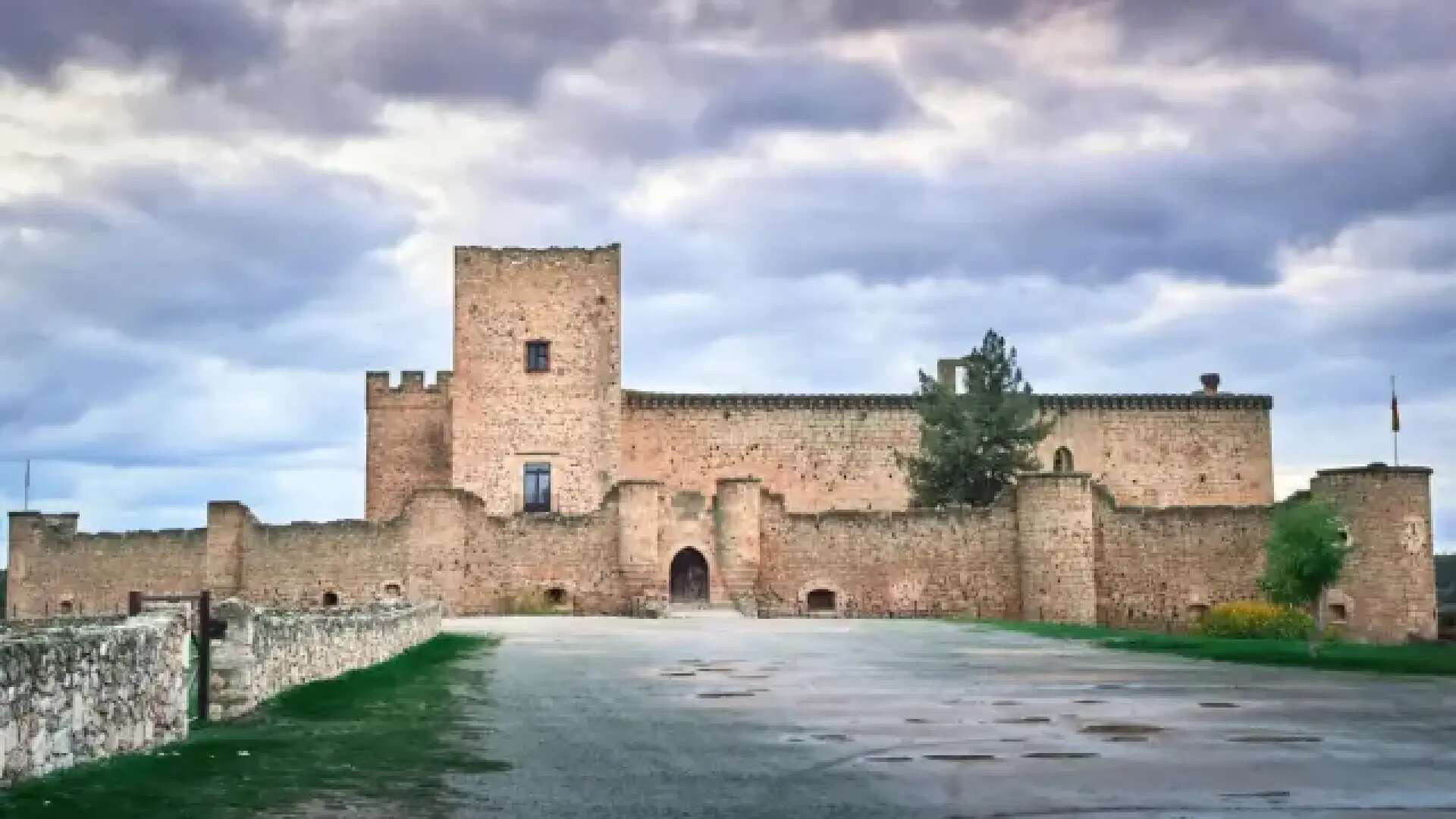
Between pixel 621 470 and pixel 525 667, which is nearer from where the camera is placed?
pixel 525 667

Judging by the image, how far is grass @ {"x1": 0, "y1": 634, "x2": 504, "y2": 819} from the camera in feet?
32.8

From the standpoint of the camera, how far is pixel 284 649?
17656mm

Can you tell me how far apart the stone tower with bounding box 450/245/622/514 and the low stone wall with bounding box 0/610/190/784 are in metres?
40.2

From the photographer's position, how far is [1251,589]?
45.4 meters

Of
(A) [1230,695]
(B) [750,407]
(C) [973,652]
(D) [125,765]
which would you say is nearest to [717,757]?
(D) [125,765]

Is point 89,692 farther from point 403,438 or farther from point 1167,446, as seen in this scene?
point 1167,446

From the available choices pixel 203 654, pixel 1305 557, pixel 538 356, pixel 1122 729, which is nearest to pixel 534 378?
pixel 538 356

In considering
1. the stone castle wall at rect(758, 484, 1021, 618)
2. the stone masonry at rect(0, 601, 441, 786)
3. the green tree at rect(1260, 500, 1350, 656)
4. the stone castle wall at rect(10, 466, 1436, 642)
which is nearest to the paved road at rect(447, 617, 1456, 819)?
the stone masonry at rect(0, 601, 441, 786)

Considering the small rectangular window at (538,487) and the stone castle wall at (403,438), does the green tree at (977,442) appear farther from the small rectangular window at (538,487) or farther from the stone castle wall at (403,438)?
the stone castle wall at (403,438)

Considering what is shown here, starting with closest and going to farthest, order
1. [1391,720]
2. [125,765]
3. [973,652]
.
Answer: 1. [125,765]
2. [1391,720]
3. [973,652]

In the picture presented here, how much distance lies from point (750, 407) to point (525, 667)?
36.2 metres

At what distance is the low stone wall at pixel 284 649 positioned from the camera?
15.4 m

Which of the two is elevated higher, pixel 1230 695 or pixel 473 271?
pixel 473 271

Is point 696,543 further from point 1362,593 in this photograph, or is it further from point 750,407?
point 1362,593
